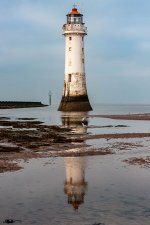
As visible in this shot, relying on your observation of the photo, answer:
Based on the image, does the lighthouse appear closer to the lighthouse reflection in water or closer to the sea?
the lighthouse reflection in water

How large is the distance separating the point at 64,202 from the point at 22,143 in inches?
564

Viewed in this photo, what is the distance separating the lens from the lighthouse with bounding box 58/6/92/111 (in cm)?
6378

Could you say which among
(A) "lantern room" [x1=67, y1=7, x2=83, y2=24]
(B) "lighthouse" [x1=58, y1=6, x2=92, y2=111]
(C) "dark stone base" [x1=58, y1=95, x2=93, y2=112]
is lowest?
(C) "dark stone base" [x1=58, y1=95, x2=93, y2=112]

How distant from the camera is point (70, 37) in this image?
64188 mm

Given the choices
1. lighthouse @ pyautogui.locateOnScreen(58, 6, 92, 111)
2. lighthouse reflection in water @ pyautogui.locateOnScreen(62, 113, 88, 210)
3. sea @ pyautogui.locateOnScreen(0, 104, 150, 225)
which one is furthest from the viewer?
lighthouse @ pyautogui.locateOnScreen(58, 6, 92, 111)

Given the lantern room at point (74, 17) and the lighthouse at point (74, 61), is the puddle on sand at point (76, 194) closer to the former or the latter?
the lighthouse at point (74, 61)

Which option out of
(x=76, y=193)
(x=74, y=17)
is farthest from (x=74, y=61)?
(x=76, y=193)

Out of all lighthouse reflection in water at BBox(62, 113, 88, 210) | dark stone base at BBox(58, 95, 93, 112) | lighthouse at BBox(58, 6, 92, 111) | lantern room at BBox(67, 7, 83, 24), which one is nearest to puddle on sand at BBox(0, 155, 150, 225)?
lighthouse reflection in water at BBox(62, 113, 88, 210)

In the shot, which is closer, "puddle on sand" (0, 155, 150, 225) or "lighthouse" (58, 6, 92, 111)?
"puddle on sand" (0, 155, 150, 225)

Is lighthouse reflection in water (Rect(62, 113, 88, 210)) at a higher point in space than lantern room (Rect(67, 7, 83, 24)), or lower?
lower

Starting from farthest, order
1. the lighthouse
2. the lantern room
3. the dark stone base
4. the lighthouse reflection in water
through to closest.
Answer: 1. the dark stone base
2. the lantern room
3. the lighthouse
4. the lighthouse reflection in water

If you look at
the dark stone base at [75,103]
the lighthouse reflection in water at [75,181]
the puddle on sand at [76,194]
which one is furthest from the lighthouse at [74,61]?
the puddle on sand at [76,194]

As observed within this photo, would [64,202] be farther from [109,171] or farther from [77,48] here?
[77,48]

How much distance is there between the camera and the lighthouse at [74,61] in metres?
63.8
